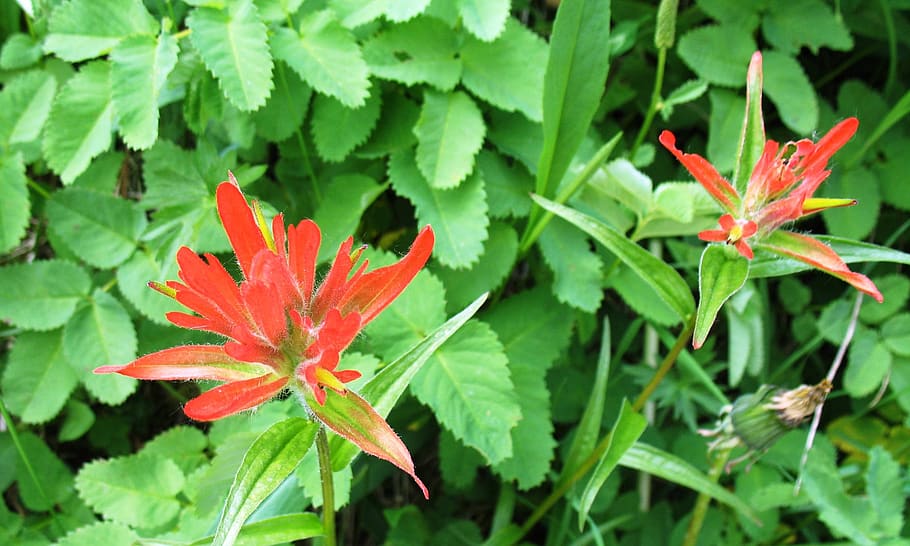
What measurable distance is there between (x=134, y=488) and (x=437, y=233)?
23.6 inches

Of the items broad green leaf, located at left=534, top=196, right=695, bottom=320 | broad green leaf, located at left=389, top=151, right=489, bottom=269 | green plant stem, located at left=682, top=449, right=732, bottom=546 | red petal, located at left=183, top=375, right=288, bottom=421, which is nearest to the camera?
red petal, located at left=183, top=375, right=288, bottom=421

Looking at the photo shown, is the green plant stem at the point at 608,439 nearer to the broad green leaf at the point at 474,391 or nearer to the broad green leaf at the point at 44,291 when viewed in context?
the broad green leaf at the point at 474,391

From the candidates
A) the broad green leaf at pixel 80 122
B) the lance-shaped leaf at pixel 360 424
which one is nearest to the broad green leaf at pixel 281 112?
the broad green leaf at pixel 80 122

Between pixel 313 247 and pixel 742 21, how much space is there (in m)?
1.12

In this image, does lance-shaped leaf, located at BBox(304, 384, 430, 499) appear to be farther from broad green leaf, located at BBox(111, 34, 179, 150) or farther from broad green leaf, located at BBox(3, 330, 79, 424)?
broad green leaf, located at BBox(3, 330, 79, 424)

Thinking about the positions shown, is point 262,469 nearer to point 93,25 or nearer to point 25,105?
point 93,25

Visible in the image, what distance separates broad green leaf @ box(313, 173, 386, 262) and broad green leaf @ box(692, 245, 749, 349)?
0.58 meters

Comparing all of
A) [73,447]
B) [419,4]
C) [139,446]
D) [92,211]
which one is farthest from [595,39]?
[73,447]

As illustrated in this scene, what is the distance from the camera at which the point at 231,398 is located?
0.69m

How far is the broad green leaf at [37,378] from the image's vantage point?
1276 millimetres

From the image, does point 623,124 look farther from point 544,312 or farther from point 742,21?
point 544,312

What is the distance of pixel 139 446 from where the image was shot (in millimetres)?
1591

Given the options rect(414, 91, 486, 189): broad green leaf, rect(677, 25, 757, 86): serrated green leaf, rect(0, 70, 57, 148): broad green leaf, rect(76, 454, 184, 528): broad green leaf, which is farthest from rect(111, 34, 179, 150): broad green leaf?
rect(677, 25, 757, 86): serrated green leaf

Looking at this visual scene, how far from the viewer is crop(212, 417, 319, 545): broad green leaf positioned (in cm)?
71
